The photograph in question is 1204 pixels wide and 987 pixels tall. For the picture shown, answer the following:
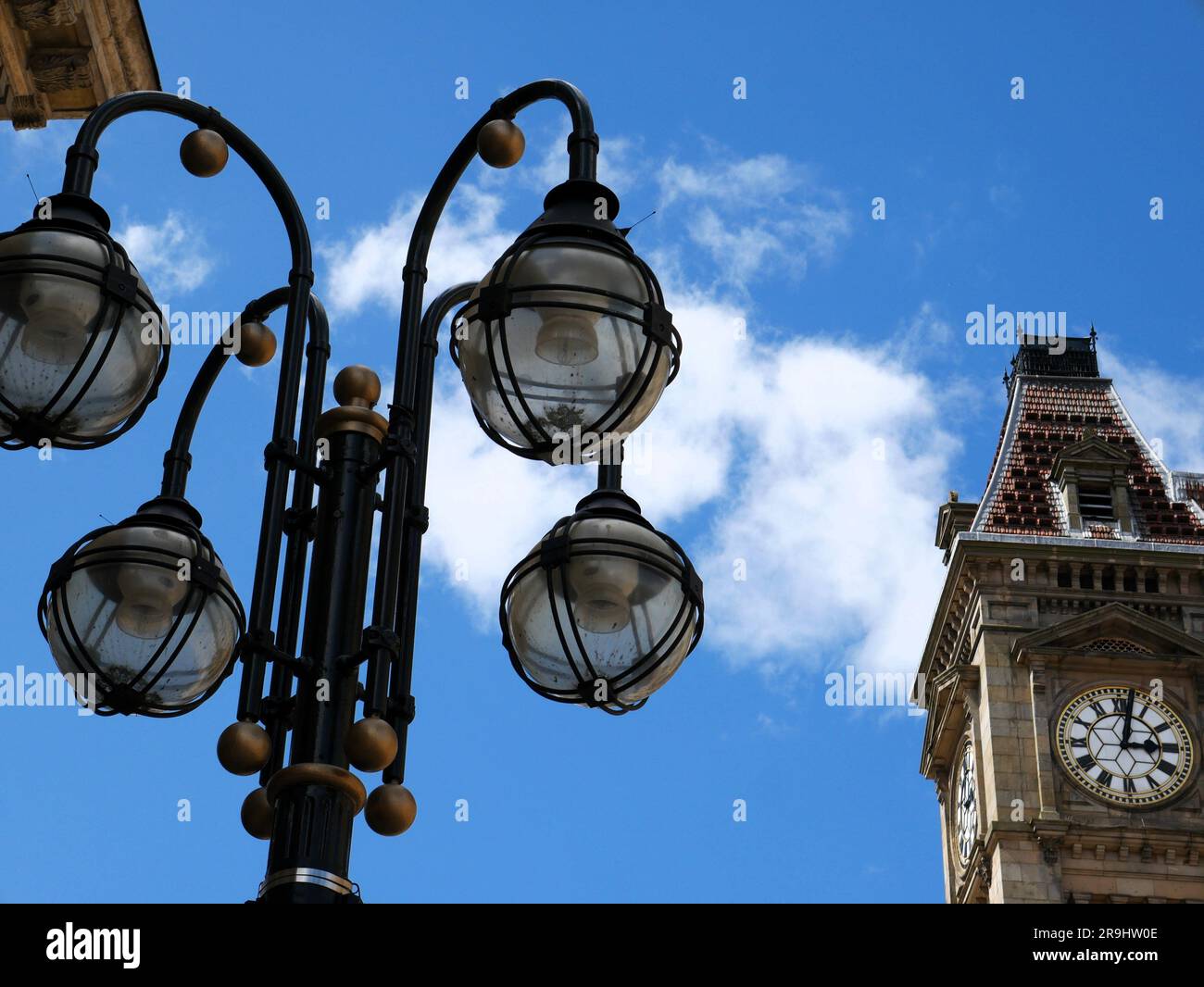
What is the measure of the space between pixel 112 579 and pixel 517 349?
6.45ft

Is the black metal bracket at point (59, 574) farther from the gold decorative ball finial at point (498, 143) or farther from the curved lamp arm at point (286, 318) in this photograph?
the gold decorative ball finial at point (498, 143)

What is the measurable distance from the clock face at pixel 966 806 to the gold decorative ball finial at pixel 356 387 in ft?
148

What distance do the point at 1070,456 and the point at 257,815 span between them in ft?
176

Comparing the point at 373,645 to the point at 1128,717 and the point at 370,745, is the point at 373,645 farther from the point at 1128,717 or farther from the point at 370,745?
the point at 1128,717

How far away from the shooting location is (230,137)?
30.0ft

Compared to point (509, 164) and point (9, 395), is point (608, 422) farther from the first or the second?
point (9, 395)

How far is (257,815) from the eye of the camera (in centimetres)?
764

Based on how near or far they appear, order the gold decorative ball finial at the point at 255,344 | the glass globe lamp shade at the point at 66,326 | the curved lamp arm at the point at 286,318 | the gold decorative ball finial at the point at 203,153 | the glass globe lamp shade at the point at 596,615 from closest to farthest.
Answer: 1. the curved lamp arm at the point at 286,318
2. the glass globe lamp shade at the point at 66,326
3. the glass globe lamp shade at the point at 596,615
4. the gold decorative ball finial at the point at 203,153
5. the gold decorative ball finial at the point at 255,344

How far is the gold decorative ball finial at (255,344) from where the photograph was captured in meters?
9.73

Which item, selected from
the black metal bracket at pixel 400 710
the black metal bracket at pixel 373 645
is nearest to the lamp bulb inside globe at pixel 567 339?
the black metal bracket at pixel 373 645

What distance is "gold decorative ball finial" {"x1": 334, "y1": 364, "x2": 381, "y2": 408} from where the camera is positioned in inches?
326

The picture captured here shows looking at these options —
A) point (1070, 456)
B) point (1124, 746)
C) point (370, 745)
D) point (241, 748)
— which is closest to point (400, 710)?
point (370, 745)
